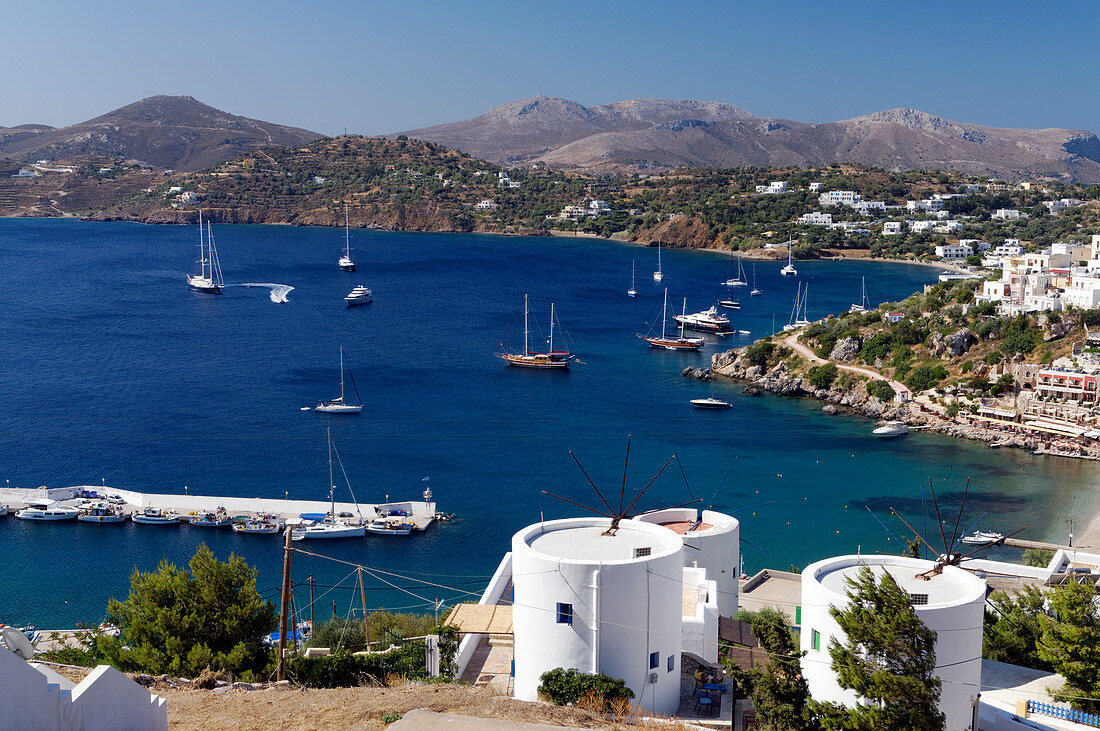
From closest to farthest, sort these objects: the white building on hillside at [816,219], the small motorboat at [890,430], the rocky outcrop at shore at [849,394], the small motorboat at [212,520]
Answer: the small motorboat at [212,520] → the rocky outcrop at shore at [849,394] → the small motorboat at [890,430] → the white building on hillside at [816,219]

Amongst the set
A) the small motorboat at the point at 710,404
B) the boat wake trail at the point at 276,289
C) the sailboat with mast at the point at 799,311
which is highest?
the boat wake trail at the point at 276,289

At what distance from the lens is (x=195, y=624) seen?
12.7 meters

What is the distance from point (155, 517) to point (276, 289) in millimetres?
42560

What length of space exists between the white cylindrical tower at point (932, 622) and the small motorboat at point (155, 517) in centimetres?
1991

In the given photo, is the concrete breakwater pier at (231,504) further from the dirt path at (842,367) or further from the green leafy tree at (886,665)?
the dirt path at (842,367)

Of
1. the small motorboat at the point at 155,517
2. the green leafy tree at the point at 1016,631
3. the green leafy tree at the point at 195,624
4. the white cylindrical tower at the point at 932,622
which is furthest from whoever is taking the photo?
the small motorboat at the point at 155,517

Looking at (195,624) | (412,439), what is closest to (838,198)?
(412,439)

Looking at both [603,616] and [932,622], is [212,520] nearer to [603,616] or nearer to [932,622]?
[603,616]

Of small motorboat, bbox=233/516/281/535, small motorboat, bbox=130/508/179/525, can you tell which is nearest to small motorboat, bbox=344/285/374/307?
small motorboat, bbox=130/508/179/525

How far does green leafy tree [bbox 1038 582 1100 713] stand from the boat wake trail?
182 ft

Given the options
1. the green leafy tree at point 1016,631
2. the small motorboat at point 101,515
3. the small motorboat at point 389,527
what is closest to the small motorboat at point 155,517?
the small motorboat at point 101,515

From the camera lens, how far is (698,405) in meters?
38.7

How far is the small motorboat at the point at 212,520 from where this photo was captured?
83.4 feet

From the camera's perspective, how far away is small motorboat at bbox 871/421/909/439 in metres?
34.8
